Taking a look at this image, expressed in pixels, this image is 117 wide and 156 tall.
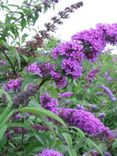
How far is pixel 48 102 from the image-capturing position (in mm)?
2064

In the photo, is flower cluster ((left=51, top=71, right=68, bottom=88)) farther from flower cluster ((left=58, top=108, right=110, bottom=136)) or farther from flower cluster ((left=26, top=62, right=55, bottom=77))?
flower cluster ((left=58, top=108, right=110, bottom=136))

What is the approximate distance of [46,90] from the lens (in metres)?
2.21

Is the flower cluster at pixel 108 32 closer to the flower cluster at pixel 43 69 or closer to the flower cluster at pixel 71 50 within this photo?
the flower cluster at pixel 71 50

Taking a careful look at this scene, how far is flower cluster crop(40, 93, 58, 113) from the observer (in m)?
2.05

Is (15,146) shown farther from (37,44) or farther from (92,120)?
(37,44)

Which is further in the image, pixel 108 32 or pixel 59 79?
pixel 108 32

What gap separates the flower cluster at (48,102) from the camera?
2053mm

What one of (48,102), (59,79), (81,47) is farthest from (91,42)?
(48,102)

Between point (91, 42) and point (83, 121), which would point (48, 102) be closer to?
point (83, 121)

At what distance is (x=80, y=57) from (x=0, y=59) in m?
0.85

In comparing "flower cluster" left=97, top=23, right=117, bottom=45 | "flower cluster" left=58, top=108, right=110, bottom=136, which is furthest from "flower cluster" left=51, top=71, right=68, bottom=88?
"flower cluster" left=97, top=23, right=117, bottom=45

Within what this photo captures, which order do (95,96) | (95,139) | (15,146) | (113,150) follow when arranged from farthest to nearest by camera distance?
(95,96), (113,150), (95,139), (15,146)

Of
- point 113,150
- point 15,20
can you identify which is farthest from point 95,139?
point 15,20

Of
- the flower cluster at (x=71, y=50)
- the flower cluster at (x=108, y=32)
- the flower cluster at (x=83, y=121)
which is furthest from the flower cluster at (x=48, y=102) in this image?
the flower cluster at (x=108, y=32)
